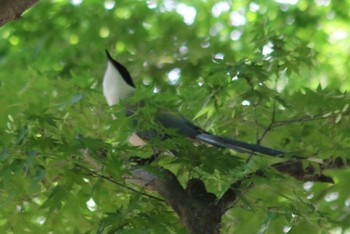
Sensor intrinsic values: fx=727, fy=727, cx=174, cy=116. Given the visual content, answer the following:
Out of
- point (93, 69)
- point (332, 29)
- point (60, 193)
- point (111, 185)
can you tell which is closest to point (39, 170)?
point (60, 193)

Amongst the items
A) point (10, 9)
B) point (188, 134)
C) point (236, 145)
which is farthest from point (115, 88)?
point (10, 9)

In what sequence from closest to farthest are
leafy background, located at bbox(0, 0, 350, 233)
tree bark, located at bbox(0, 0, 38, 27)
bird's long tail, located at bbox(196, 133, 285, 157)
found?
1. tree bark, located at bbox(0, 0, 38, 27)
2. leafy background, located at bbox(0, 0, 350, 233)
3. bird's long tail, located at bbox(196, 133, 285, 157)

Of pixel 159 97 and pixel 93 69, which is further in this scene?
pixel 93 69

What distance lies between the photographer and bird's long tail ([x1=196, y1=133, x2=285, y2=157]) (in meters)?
2.23

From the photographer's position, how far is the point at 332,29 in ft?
16.3

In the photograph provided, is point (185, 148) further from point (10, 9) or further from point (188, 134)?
point (10, 9)

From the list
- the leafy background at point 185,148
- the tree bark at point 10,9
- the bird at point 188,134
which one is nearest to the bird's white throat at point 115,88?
the leafy background at point 185,148

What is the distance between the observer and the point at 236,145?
227 centimetres

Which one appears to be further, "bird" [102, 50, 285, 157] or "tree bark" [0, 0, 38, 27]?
"bird" [102, 50, 285, 157]

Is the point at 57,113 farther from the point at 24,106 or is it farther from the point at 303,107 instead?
the point at 303,107

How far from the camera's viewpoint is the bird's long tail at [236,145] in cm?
223

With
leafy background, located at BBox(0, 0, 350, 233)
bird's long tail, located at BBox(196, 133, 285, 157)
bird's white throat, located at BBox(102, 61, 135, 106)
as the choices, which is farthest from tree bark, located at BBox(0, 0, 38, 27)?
bird's white throat, located at BBox(102, 61, 135, 106)

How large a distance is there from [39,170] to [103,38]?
2418 mm

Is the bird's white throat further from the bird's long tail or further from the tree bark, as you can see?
the tree bark
